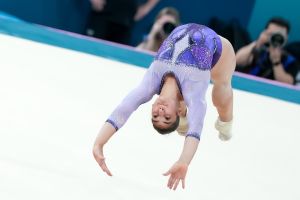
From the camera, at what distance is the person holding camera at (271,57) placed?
2.94 m

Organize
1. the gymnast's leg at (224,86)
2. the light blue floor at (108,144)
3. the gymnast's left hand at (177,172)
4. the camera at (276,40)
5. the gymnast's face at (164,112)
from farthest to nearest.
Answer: the camera at (276,40) → the light blue floor at (108,144) → the gymnast's leg at (224,86) → the gymnast's face at (164,112) → the gymnast's left hand at (177,172)

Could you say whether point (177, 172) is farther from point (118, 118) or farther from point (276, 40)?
point (276, 40)

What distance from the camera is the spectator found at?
133 inches

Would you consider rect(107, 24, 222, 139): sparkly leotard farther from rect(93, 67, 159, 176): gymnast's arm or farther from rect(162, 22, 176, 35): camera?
rect(162, 22, 176, 35): camera

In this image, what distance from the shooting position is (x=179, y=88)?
69.9 inches

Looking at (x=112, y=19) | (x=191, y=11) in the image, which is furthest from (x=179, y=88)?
(x=191, y=11)

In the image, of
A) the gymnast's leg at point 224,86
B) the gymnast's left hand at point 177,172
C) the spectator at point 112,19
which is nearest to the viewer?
the gymnast's left hand at point 177,172

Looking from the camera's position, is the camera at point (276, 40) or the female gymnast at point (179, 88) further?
the camera at point (276, 40)

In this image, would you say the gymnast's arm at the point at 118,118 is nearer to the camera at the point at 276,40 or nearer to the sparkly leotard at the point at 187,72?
the sparkly leotard at the point at 187,72

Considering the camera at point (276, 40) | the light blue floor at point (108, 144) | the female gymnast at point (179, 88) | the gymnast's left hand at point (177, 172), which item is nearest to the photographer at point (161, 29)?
the light blue floor at point (108, 144)

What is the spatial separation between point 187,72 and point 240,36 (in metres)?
1.67

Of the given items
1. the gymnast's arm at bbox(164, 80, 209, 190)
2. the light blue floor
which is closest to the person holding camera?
the light blue floor

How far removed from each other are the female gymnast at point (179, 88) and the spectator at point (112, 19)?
1.50 meters

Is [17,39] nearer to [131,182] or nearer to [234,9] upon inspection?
[131,182]
